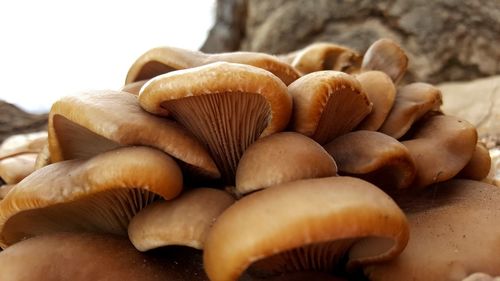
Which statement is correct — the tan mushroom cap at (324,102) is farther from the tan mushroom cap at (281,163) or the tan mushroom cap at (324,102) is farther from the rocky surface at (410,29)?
the rocky surface at (410,29)

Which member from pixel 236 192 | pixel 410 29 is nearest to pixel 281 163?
pixel 236 192

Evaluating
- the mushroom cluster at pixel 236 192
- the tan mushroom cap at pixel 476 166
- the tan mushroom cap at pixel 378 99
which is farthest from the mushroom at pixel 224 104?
the tan mushroom cap at pixel 476 166

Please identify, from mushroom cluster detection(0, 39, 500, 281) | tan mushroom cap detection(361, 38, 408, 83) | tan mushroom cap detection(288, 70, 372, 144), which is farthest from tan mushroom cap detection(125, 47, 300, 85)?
tan mushroom cap detection(361, 38, 408, 83)

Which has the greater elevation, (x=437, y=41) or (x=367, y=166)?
(x=367, y=166)

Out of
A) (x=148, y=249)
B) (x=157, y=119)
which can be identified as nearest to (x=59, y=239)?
(x=148, y=249)

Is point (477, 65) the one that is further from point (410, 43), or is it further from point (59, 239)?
point (59, 239)

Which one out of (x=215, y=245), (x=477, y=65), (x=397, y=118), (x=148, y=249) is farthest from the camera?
(x=477, y=65)

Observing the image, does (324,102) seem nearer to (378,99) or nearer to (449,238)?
(378,99)
